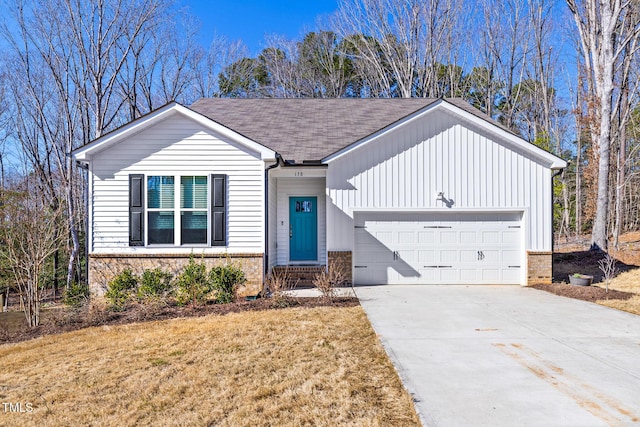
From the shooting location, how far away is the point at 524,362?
493cm

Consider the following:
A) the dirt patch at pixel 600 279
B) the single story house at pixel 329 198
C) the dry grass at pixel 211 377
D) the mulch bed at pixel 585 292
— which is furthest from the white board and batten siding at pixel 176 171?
the dirt patch at pixel 600 279

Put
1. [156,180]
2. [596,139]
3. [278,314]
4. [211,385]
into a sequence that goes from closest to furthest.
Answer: [211,385]
[278,314]
[156,180]
[596,139]

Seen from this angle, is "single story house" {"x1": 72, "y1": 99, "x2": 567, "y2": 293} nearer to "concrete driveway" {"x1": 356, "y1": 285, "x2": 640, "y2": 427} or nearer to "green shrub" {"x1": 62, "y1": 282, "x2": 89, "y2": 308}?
"green shrub" {"x1": 62, "y1": 282, "x2": 89, "y2": 308}

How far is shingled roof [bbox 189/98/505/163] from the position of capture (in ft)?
39.1

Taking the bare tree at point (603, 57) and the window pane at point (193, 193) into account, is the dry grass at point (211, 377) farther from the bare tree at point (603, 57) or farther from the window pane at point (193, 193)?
the bare tree at point (603, 57)

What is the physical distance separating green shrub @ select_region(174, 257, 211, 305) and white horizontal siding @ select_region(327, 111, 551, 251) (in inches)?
144

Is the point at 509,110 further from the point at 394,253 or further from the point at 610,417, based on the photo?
the point at 610,417

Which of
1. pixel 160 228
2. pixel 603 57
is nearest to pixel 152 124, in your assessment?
pixel 160 228

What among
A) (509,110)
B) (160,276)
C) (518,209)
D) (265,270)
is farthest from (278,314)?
(509,110)

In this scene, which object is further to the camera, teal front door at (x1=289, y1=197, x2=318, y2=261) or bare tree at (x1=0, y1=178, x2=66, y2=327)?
teal front door at (x1=289, y1=197, x2=318, y2=261)

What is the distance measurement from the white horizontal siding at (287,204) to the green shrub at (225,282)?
3.19 meters

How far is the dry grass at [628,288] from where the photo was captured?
26.9 feet

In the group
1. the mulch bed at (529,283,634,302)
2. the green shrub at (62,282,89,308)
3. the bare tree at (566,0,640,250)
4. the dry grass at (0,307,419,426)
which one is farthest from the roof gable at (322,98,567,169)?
the bare tree at (566,0,640,250)

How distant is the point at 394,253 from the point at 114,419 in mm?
8335
